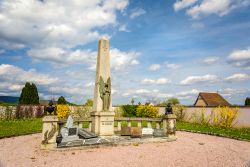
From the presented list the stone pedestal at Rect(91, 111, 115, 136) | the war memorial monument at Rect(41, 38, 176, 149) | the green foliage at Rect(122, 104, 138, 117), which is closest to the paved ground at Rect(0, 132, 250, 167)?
the war memorial monument at Rect(41, 38, 176, 149)

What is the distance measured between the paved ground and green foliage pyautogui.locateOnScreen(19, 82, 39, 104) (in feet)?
74.0

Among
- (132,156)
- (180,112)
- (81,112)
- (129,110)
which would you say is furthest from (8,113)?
(132,156)

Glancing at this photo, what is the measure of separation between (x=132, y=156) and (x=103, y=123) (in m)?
3.74

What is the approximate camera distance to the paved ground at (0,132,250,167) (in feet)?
24.5

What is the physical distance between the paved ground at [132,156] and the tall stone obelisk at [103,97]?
7.03ft

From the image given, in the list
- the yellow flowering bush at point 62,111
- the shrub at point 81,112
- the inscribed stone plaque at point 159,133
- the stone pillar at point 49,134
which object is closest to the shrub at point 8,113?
the yellow flowering bush at point 62,111

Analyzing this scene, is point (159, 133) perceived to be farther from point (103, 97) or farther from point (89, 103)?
point (89, 103)

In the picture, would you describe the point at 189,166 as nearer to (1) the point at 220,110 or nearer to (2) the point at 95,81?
(2) the point at 95,81

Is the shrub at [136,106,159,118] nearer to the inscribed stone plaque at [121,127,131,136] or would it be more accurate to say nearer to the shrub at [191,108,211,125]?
the shrub at [191,108,211,125]

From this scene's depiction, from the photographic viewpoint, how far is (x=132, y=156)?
8430 millimetres

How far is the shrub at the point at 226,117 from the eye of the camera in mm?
20367

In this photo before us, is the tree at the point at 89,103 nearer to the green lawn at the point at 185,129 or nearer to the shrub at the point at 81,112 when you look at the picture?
the shrub at the point at 81,112

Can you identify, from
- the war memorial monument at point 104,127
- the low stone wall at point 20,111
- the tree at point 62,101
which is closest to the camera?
A: the war memorial monument at point 104,127

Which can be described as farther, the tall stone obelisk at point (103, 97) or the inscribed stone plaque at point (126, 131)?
the inscribed stone plaque at point (126, 131)
